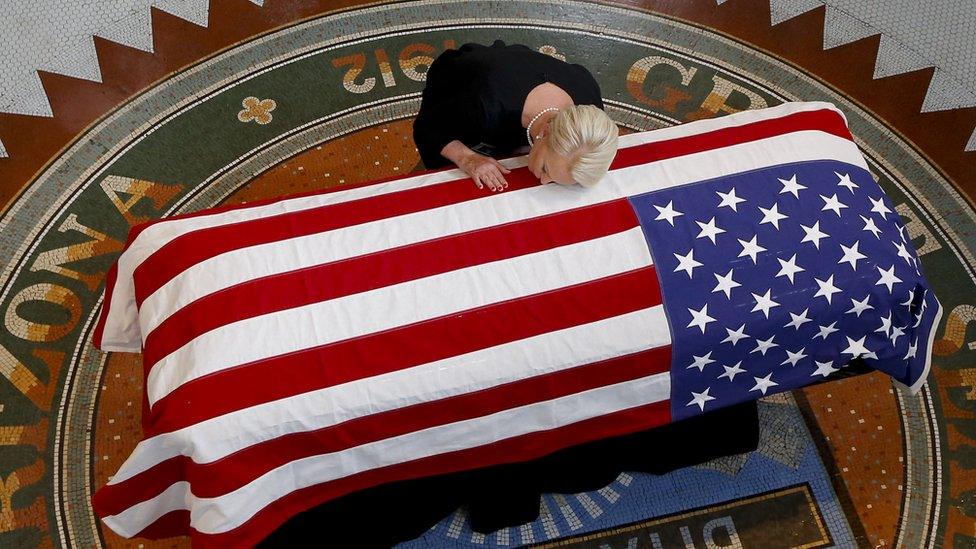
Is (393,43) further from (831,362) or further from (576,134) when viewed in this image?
(831,362)

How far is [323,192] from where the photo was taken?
10.3ft

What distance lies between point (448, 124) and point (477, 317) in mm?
952

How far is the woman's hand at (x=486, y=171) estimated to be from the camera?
3082mm

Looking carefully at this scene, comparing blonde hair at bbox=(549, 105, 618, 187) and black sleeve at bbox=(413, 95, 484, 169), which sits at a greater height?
black sleeve at bbox=(413, 95, 484, 169)

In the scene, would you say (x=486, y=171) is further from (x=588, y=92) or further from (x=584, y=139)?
(x=588, y=92)

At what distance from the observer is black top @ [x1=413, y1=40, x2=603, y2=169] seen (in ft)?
10.7

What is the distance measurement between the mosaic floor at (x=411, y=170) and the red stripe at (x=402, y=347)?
46.5 inches

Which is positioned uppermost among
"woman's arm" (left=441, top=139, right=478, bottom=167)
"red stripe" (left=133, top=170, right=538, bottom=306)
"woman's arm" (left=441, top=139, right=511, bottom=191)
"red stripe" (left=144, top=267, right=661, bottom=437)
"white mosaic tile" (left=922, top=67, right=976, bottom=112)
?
"white mosaic tile" (left=922, top=67, right=976, bottom=112)

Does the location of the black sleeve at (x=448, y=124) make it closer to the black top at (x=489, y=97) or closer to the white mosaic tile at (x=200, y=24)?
the black top at (x=489, y=97)

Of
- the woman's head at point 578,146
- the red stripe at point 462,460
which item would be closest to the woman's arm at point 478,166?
the woman's head at point 578,146

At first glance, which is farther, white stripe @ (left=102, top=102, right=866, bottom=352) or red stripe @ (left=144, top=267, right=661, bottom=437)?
white stripe @ (left=102, top=102, right=866, bottom=352)

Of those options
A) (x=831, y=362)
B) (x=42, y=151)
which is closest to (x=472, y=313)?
(x=831, y=362)

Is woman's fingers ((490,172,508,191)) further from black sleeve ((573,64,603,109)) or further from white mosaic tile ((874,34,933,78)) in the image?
white mosaic tile ((874,34,933,78))

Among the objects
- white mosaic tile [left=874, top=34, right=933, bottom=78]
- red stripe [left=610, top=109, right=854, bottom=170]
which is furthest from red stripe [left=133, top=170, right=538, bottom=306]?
white mosaic tile [left=874, top=34, right=933, bottom=78]
